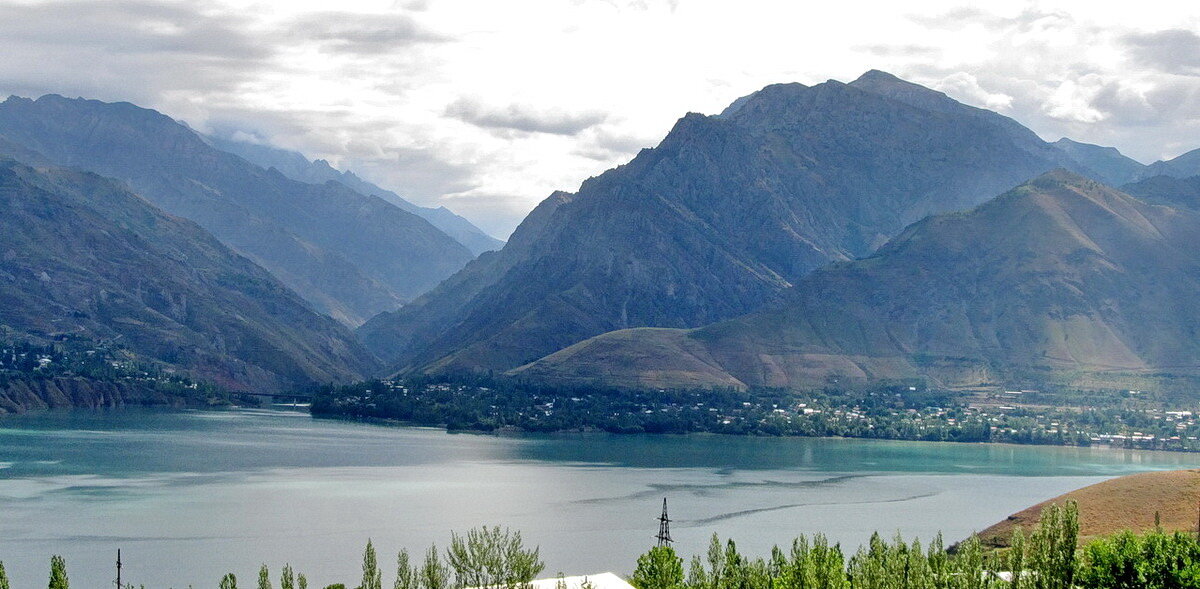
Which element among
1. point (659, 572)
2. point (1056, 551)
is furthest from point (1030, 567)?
point (659, 572)

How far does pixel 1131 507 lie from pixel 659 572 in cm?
6220

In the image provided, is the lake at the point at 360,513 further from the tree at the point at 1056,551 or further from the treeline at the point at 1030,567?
the tree at the point at 1056,551

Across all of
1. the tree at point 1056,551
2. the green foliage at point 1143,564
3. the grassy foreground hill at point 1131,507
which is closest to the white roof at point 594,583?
the tree at point 1056,551

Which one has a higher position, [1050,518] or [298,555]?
[1050,518]

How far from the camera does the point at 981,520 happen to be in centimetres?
16075

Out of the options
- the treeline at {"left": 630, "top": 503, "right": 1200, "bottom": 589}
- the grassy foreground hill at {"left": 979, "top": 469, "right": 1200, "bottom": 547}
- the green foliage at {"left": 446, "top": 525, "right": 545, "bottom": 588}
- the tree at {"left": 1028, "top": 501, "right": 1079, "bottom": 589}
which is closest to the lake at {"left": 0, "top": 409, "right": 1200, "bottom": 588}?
the grassy foreground hill at {"left": 979, "top": 469, "right": 1200, "bottom": 547}

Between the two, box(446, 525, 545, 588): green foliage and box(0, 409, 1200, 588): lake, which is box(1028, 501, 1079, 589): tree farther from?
box(0, 409, 1200, 588): lake

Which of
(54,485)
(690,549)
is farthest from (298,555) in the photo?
(54,485)

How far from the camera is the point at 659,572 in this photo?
88.5 m

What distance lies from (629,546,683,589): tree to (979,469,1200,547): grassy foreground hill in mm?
44677

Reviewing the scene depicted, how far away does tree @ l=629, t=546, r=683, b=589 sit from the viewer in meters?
88.1

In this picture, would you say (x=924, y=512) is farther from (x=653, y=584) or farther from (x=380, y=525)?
(x=653, y=584)

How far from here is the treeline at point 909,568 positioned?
8094cm

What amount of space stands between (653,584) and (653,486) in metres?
99.8
